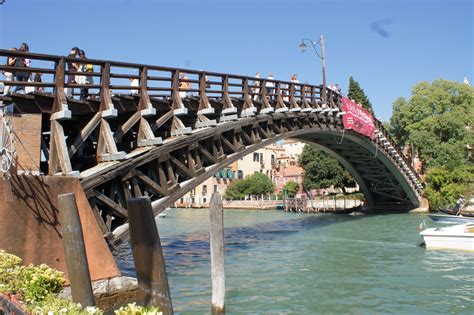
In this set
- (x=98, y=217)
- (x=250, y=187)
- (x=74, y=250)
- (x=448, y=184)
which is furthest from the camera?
(x=250, y=187)

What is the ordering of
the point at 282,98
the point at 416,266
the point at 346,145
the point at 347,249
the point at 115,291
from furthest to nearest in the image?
the point at 346,145 → the point at 282,98 → the point at 347,249 → the point at 416,266 → the point at 115,291

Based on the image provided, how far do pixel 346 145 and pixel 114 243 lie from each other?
2450 cm

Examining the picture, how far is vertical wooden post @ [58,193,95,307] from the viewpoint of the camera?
255 inches

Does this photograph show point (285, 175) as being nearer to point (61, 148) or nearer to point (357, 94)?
point (357, 94)

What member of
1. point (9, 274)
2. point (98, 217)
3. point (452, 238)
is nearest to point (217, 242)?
point (9, 274)

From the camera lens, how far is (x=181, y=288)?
436 inches

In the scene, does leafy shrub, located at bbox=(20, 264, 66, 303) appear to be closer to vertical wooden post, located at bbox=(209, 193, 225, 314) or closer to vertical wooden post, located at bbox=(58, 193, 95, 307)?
vertical wooden post, located at bbox=(58, 193, 95, 307)

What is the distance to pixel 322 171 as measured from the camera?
177 feet

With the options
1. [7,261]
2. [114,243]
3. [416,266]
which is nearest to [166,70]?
[114,243]

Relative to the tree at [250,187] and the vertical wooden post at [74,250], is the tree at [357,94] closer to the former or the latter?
the tree at [250,187]

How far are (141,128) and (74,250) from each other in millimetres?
6924

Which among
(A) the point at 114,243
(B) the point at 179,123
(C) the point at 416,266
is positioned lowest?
(C) the point at 416,266

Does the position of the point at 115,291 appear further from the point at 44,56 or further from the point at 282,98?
the point at 282,98

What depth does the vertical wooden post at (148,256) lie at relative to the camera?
20.5 ft
